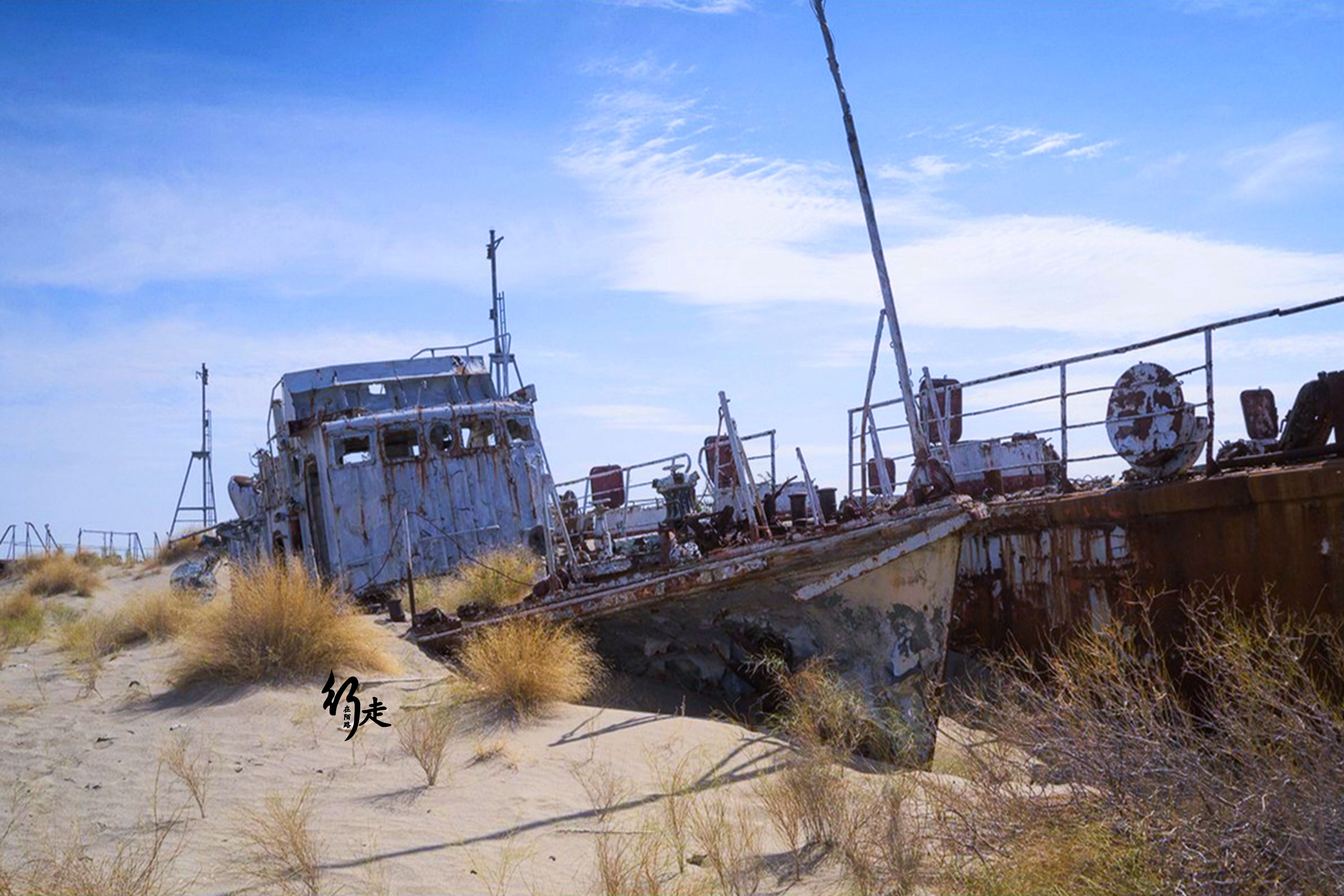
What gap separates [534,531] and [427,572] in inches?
61.4

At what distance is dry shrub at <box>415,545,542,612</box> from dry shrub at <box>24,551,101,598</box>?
13.3m

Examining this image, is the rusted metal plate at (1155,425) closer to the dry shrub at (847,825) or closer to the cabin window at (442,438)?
the dry shrub at (847,825)

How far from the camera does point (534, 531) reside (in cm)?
1567

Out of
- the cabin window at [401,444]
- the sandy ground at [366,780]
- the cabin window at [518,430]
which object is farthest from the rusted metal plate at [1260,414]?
the cabin window at [401,444]

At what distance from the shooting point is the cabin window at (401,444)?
611 inches

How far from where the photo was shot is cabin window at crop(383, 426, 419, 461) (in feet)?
51.0

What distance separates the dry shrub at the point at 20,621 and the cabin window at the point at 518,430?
6.63 metres

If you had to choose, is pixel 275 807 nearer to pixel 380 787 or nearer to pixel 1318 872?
pixel 380 787

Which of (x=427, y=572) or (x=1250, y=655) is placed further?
(x=427, y=572)

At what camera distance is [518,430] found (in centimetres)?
1631

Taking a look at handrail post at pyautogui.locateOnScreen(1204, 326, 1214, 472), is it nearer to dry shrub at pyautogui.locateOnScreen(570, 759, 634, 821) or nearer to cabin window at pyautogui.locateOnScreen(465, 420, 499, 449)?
dry shrub at pyautogui.locateOnScreen(570, 759, 634, 821)

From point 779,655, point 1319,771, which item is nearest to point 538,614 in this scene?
point 779,655

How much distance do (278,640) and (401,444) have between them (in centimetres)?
624

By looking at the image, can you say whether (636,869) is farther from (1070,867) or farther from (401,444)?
(401,444)
